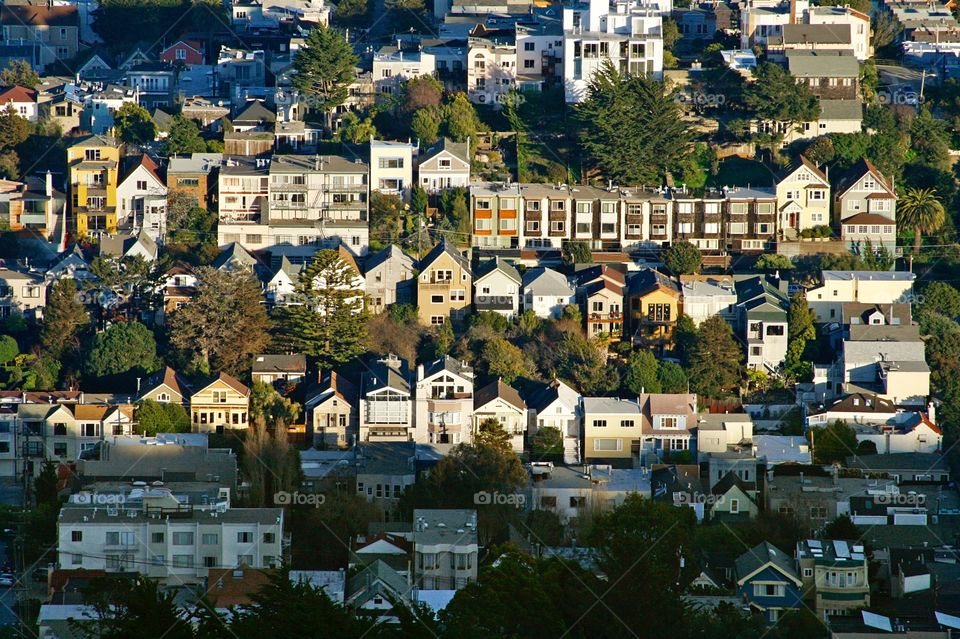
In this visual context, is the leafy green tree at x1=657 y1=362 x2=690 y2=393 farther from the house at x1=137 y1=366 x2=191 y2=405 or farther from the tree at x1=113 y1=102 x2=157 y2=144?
the tree at x1=113 y1=102 x2=157 y2=144

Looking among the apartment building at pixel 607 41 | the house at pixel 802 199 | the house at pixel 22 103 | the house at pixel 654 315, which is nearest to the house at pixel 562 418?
the house at pixel 654 315

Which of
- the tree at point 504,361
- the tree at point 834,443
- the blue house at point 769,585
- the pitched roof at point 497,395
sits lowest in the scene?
the blue house at point 769,585

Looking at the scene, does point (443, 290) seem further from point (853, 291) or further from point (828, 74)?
point (828, 74)

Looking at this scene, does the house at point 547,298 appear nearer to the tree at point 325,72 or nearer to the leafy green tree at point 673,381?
the leafy green tree at point 673,381

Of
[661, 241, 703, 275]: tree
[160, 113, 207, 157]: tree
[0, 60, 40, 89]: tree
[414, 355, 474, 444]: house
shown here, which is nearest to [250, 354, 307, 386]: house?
[414, 355, 474, 444]: house

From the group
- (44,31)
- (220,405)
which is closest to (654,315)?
(220,405)

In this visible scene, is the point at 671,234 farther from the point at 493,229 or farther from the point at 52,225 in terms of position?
the point at 52,225
